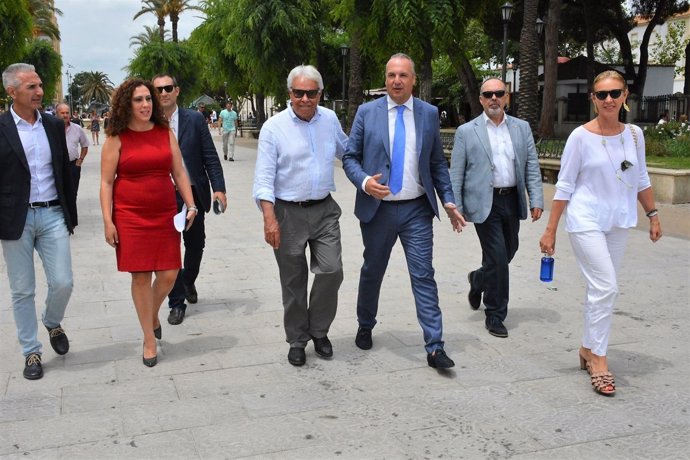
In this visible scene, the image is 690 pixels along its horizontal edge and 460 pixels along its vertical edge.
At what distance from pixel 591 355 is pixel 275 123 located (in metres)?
2.34

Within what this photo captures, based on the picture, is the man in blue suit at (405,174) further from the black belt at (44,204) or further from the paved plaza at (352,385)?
the black belt at (44,204)

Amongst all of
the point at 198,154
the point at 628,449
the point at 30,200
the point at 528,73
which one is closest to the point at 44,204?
the point at 30,200

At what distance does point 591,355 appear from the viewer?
14.2ft

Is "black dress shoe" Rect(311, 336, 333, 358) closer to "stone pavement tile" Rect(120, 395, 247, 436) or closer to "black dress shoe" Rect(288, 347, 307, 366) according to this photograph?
"black dress shoe" Rect(288, 347, 307, 366)

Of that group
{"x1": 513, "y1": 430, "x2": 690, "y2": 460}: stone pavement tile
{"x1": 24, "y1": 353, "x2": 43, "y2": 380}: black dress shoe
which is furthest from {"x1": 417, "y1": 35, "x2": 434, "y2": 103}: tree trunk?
{"x1": 513, "y1": 430, "x2": 690, "y2": 460}: stone pavement tile

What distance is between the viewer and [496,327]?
17.3ft

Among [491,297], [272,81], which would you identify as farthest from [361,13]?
[491,297]

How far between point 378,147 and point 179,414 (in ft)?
6.47

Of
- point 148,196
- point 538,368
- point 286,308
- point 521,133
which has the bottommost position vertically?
point 538,368

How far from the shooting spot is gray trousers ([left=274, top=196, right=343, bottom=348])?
457cm

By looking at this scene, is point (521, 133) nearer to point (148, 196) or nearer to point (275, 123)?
point (275, 123)

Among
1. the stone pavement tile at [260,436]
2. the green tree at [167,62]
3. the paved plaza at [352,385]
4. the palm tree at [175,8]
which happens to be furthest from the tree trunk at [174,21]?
the stone pavement tile at [260,436]

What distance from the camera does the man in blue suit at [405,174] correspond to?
4.53 m

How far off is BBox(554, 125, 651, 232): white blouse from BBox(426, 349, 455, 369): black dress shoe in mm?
1062
